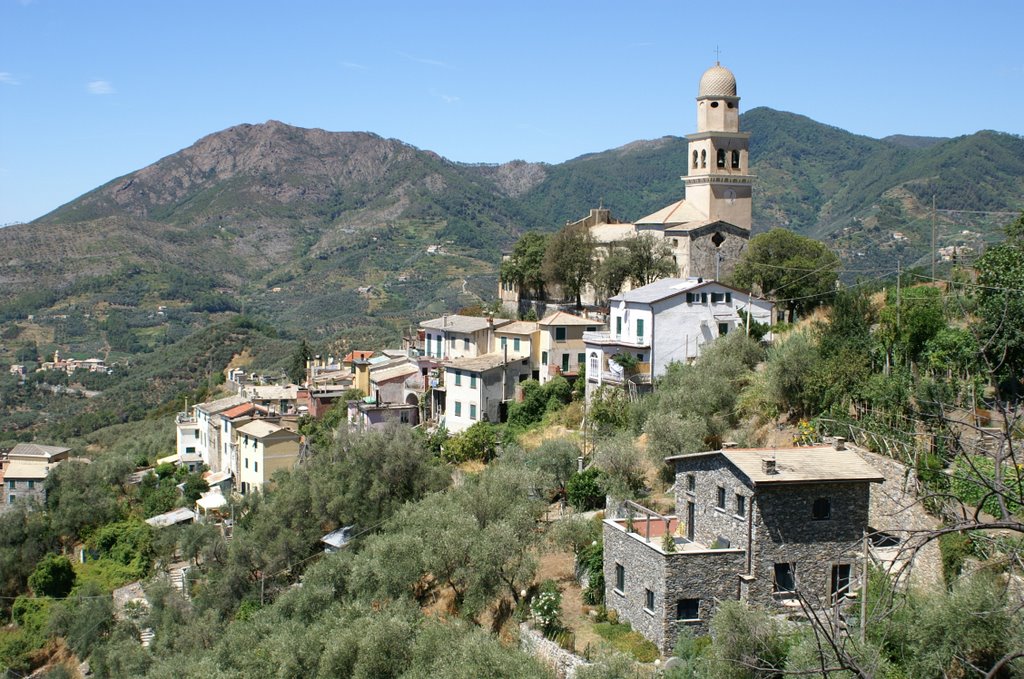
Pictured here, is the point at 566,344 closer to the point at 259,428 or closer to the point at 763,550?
the point at 259,428

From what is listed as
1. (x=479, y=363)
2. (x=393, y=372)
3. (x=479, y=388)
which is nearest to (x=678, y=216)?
(x=479, y=363)

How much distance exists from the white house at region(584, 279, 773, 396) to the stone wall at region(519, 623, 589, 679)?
620 inches

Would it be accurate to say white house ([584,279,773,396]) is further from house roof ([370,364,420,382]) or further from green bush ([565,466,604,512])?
house roof ([370,364,420,382])

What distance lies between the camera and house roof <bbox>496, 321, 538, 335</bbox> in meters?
42.5

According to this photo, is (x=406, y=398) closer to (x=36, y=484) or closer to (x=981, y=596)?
(x=36, y=484)

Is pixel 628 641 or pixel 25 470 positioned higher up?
pixel 628 641

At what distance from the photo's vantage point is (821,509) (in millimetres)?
19312

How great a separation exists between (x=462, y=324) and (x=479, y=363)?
496cm

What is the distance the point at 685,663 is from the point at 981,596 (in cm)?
515

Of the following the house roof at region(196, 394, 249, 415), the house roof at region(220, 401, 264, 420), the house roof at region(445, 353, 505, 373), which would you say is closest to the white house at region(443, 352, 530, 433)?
the house roof at region(445, 353, 505, 373)

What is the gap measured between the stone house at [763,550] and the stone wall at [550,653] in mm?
1562

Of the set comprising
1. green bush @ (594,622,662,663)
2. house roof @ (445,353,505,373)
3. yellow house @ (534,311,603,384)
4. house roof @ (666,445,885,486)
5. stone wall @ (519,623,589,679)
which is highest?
yellow house @ (534,311,603,384)

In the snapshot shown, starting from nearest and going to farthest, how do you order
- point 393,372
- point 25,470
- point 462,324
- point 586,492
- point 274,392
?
point 586,492 → point 462,324 → point 393,372 → point 25,470 → point 274,392

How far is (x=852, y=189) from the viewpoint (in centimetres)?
16450
